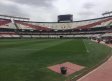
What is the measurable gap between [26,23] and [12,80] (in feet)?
265

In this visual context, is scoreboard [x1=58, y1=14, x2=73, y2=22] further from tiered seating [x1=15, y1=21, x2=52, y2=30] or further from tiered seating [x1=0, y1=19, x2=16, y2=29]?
tiered seating [x1=0, y1=19, x2=16, y2=29]

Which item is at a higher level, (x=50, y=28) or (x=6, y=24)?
(x=6, y=24)

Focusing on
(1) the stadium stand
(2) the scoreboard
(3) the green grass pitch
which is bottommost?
(3) the green grass pitch

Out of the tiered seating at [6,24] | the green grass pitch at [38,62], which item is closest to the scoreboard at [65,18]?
the tiered seating at [6,24]

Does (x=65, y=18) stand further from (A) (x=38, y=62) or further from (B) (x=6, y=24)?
(A) (x=38, y=62)

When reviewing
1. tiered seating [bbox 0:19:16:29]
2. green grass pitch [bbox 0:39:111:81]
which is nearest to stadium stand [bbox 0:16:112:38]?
tiered seating [bbox 0:19:16:29]

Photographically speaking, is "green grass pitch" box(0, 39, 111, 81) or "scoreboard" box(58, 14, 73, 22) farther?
"scoreboard" box(58, 14, 73, 22)

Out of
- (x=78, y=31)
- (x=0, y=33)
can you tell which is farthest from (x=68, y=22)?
(x=0, y=33)

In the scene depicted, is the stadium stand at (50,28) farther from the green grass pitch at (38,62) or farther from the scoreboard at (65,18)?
the green grass pitch at (38,62)

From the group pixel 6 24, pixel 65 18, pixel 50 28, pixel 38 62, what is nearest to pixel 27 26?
pixel 6 24

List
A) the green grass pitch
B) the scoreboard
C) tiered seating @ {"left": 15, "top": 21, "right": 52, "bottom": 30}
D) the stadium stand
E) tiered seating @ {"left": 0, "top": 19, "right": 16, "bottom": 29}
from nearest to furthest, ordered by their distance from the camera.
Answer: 1. the green grass pitch
2. tiered seating @ {"left": 0, "top": 19, "right": 16, "bottom": 29}
3. the stadium stand
4. tiered seating @ {"left": 15, "top": 21, "right": 52, "bottom": 30}
5. the scoreboard

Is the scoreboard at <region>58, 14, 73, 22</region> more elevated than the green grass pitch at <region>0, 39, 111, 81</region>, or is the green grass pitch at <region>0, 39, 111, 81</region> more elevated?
the scoreboard at <region>58, 14, 73, 22</region>

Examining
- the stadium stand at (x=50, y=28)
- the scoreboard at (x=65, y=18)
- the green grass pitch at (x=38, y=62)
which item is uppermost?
the scoreboard at (x=65, y=18)

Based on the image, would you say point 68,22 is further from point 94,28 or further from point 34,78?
point 34,78
